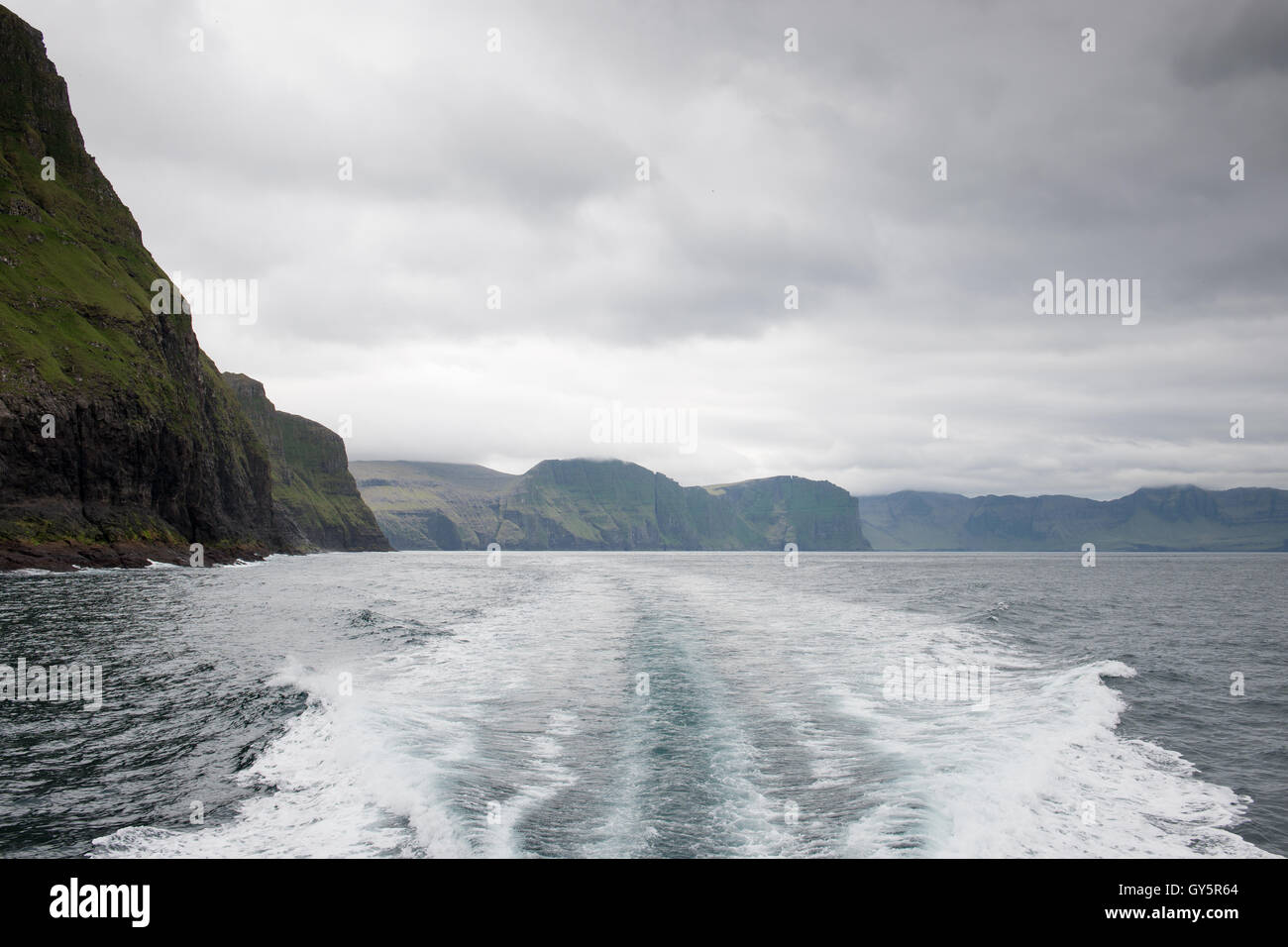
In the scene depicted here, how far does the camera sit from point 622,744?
16797 millimetres

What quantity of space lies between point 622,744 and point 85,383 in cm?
8386

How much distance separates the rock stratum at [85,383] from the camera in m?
64.8

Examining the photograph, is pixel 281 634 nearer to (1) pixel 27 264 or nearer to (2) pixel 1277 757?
(2) pixel 1277 757

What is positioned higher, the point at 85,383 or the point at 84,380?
the point at 84,380

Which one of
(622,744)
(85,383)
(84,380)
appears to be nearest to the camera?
(622,744)

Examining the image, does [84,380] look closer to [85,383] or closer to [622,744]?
[85,383]

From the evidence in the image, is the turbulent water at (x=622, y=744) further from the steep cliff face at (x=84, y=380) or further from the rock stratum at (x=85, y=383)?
the steep cliff face at (x=84, y=380)

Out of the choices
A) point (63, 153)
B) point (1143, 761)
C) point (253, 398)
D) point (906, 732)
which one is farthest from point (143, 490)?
point (253, 398)

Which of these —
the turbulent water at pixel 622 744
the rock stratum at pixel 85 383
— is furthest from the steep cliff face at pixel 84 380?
the turbulent water at pixel 622 744

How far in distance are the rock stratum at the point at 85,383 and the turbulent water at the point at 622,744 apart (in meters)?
37.6

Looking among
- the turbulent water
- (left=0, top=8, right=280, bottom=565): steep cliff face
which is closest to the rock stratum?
(left=0, top=8, right=280, bottom=565): steep cliff face

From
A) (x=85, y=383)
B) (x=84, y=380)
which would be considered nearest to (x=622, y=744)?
(x=85, y=383)
